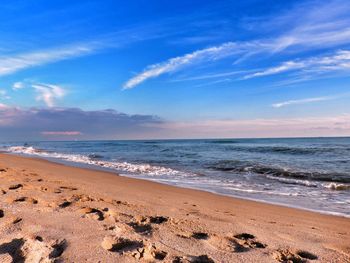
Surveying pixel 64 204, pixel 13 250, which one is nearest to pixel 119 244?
pixel 13 250

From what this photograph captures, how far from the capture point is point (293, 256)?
3.38 metres

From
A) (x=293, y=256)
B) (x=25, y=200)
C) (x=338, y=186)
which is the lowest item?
(x=338, y=186)

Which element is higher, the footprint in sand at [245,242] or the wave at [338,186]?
the footprint in sand at [245,242]

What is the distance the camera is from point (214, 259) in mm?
3143

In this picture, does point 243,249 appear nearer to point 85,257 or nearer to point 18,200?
point 85,257

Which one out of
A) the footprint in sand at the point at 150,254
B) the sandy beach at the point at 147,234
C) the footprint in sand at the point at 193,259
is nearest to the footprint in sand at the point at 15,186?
the sandy beach at the point at 147,234

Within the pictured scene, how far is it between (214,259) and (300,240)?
1528 millimetres

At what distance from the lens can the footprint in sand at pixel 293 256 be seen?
3297 millimetres

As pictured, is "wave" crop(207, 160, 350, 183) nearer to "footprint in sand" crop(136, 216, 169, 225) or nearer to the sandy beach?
the sandy beach

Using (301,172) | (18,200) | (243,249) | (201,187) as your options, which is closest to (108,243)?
(243,249)

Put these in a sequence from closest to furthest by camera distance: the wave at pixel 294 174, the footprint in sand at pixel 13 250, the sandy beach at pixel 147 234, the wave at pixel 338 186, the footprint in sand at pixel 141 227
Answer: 1. the footprint in sand at pixel 13 250
2. the sandy beach at pixel 147 234
3. the footprint in sand at pixel 141 227
4. the wave at pixel 338 186
5. the wave at pixel 294 174

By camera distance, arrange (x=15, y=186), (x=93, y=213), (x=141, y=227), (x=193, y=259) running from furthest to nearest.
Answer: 1. (x=15, y=186)
2. (x=93, y=213)
3. (x=141, y=227)
4. (x=193, y=259)

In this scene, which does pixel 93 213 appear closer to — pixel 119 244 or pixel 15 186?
pixel 119 244

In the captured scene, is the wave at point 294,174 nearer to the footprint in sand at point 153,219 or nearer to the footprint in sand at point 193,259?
the footprint in sand at point 153,219
